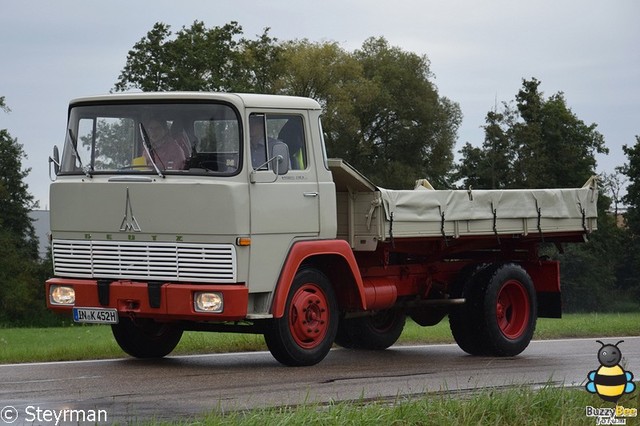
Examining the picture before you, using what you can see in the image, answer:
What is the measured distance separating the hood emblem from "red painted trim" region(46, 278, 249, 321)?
54 centimetres

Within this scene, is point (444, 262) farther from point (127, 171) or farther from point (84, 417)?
point (84, 417)

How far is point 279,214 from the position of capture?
13336 millimetres

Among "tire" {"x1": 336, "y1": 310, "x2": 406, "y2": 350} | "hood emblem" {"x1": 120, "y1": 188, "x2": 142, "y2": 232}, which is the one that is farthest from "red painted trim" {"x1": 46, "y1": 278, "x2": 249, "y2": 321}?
"tire" {"x1": 336, "y1": 310, "x2": 406, "y2": 350}

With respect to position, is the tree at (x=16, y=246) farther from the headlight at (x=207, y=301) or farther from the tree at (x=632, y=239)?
the headlight at (x=207, y=301)

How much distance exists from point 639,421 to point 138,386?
4.45 metres

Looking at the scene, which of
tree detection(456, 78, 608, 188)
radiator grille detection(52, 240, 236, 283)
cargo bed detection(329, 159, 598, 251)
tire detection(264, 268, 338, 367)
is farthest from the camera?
tree detection(456, 78, 608, 188)

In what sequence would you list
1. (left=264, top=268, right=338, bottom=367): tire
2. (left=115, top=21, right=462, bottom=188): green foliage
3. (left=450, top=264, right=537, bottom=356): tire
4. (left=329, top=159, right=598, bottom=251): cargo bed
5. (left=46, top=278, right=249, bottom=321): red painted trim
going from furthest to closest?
(left=115, top=21, right=462, bottom=188): green foliage < (left=450, top=264, right=537, bottom=356): tire < (left=329, top=159, right=598, bottom=251): cargo bed < (left=264, top=268, right=338, bottom=367): tire < (left=46, top=278, right=249, bottom=321): red painted trim

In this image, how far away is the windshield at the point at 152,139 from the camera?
13.2m

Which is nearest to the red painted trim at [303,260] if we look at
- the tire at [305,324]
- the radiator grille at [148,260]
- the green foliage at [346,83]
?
the tire at [305,324]

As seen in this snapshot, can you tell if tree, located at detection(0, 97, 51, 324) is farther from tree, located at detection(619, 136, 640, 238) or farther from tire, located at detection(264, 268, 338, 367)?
tire, located at detection(264, 268, 338, 367)

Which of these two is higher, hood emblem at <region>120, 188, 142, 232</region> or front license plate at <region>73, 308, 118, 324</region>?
hood emblem at <region>120, 188, 142, 232</region>

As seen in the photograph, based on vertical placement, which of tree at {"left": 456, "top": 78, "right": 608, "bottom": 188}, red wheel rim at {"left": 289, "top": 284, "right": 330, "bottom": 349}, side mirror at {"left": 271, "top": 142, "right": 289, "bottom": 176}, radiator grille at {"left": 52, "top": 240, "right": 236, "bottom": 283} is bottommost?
red wheel rim at {"left": 289, "top": 284, "right": 330, "bottom": 349}

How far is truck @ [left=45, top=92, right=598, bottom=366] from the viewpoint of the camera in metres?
12.9

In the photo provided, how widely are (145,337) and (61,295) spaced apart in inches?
53.7
